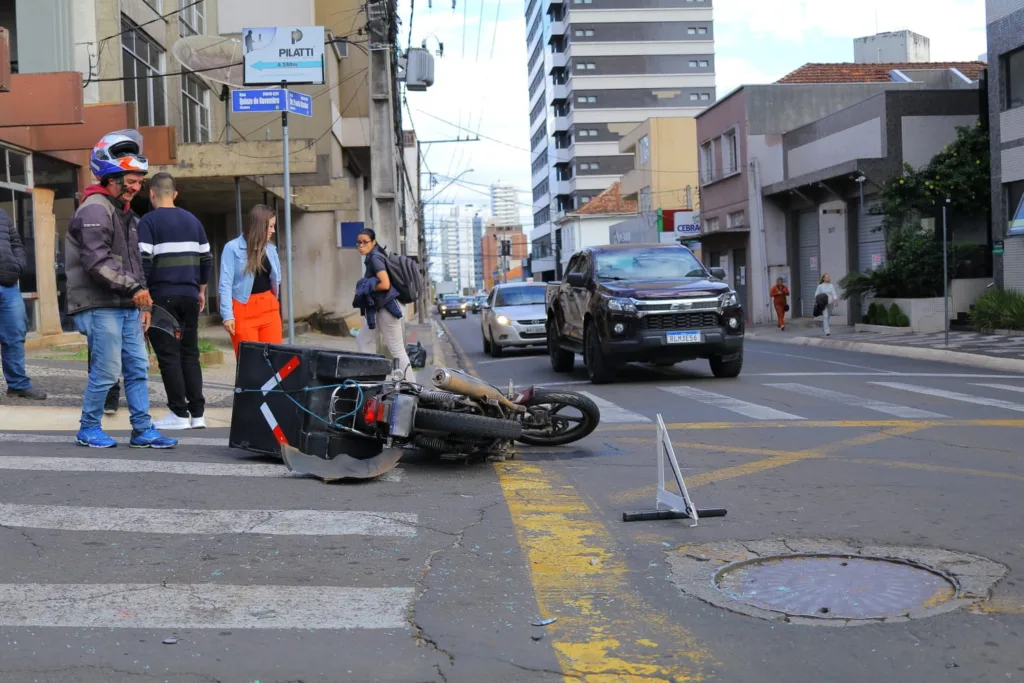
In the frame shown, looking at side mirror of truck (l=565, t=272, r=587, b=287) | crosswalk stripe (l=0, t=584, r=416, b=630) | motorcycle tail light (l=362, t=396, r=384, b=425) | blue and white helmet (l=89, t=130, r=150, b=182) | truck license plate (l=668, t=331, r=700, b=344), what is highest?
blue and white helmet (l=89, t=130, r=150, b=182)

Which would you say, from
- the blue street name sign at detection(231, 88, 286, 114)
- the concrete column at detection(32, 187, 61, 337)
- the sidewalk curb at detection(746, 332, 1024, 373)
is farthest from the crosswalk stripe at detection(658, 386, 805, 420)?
the concrete column at detection(32, 187, 61, 337)

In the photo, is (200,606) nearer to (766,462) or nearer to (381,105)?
(766,462)

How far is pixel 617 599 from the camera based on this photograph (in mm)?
4250

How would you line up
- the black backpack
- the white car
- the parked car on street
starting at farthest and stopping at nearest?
the parked car on street
the white car
the black backpack

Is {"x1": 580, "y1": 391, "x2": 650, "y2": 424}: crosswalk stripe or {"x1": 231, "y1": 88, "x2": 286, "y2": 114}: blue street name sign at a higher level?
{"x1": 231, "y1": 88, "x2": 286, "y2": 114}: blue street name sign

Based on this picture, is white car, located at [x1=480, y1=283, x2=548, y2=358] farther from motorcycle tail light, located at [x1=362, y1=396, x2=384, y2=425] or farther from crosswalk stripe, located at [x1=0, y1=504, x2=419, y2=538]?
crosswalk stripe, located at [x1=0, y1=504, x2=419, y2=538]

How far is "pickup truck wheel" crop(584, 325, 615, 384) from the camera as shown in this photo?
13.8m

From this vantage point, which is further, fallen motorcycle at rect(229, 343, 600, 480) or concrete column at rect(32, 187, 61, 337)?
concrete column at rect(32, 187, 61, 337)

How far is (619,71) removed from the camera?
92.7m

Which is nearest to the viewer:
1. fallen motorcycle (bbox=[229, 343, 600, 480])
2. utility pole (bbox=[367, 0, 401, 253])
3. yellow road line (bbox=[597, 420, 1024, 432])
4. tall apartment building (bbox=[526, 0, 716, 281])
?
fallen motorcycle (bbox=[229, 343, 600, 480])

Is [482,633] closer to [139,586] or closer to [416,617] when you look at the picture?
[416,617]

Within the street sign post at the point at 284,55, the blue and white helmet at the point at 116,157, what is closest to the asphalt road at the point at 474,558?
the blue and white helmet at the point at 116,157

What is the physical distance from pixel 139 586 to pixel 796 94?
36275mm

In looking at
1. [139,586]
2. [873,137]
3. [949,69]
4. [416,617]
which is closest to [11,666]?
[139,586]
